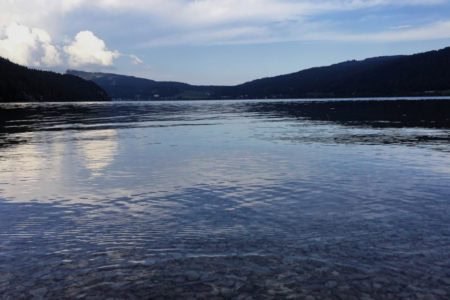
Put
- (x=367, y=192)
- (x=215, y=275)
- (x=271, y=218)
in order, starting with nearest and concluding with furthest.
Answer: (x=215, y=275) → (x=271, y=218) → (x=367, y=192)

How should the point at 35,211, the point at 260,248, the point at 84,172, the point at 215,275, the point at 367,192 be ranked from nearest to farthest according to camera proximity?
the point at 215,275 → the point at 260,248 → the point at 35,211 → the point at 367,192 → the point at 84,172

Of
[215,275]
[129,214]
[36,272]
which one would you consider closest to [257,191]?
[129,214]

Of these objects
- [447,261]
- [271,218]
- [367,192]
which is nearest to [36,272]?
[271,218]

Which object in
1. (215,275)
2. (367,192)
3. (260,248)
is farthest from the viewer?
(367,192)

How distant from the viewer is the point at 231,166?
89.7 feet

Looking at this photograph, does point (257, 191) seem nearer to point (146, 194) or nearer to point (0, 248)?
point (146, 194)

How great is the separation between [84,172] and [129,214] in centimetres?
1110

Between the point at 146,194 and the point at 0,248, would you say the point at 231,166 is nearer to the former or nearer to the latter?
the point at 146,194

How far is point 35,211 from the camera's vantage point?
16.4 metres

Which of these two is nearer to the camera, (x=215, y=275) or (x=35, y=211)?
(x=215, y=275)

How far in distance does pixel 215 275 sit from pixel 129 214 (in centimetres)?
671

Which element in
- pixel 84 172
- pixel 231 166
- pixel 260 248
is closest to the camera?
pixel 260 248

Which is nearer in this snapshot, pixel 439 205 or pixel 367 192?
pixel 439 205

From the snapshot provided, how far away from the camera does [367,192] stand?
62.7ft
